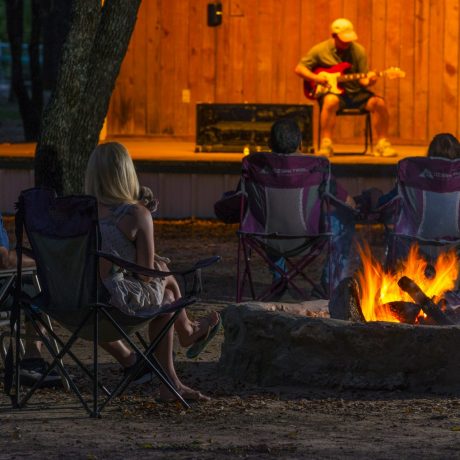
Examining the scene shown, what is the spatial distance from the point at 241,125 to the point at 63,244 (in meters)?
7.84

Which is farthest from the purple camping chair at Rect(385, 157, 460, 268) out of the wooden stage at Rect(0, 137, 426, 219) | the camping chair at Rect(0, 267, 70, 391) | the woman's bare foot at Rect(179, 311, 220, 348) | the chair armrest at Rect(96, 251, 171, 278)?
the wooden stage at Rect(0, 137, 426, 219)

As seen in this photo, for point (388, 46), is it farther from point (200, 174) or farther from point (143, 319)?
point (143, 319)

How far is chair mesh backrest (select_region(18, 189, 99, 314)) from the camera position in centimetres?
588

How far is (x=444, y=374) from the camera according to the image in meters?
6.40

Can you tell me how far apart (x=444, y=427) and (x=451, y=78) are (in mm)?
10017

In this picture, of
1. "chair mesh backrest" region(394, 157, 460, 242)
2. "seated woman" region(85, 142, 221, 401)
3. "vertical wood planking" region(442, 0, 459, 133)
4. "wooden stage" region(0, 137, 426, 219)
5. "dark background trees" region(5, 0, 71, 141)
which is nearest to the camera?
"seated woman" region(85, 142, 221, 401)

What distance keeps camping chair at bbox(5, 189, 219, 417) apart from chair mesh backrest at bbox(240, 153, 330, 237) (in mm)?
2417

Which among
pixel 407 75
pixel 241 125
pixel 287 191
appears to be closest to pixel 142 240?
pixel 287 191

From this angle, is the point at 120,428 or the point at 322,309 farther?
the point at 322,309

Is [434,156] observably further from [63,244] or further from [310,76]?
[310,76]

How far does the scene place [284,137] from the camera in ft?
28.0

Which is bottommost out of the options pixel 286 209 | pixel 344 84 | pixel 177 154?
→ pixel 177 154

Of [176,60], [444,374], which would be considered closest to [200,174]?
[176,60]

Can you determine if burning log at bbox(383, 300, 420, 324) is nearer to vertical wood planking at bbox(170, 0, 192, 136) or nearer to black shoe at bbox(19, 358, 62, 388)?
black shoe at bbox(19, 358, 62, 388)
